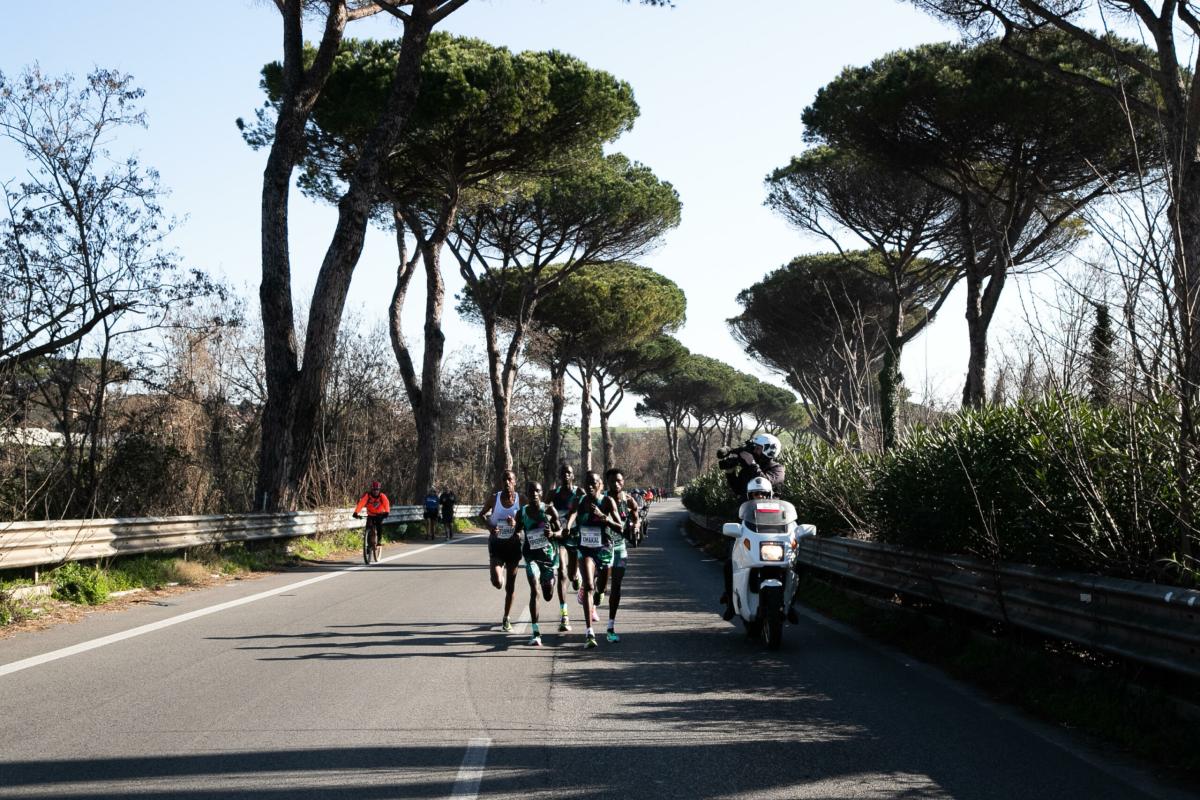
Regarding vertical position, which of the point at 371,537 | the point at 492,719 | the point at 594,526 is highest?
the point at 594,526

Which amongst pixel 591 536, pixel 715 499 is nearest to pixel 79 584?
pixel 591 536

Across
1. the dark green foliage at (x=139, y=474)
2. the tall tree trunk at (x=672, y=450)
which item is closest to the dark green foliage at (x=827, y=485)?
the dark green foliage at (x=139, y=474)

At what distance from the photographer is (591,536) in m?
10.4

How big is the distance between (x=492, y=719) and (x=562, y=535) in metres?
4.27

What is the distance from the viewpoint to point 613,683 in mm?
7773

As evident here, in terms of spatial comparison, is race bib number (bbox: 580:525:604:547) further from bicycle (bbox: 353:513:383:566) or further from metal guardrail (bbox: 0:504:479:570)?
bicycle (bbox: 353:513:383:566)

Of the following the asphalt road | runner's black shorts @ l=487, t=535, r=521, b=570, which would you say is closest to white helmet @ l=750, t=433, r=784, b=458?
the asphalt road

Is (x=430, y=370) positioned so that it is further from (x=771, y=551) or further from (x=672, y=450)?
(x=672, y=450)

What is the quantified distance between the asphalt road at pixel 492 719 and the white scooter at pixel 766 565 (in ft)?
0.96

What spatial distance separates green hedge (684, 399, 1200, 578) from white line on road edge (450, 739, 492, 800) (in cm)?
409

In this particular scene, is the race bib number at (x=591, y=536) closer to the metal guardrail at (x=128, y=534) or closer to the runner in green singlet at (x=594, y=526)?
the runner in green singlet at (x=594, y=526)

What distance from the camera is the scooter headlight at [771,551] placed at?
946cm

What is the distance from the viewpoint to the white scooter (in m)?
9.36

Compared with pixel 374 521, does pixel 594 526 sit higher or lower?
higher
